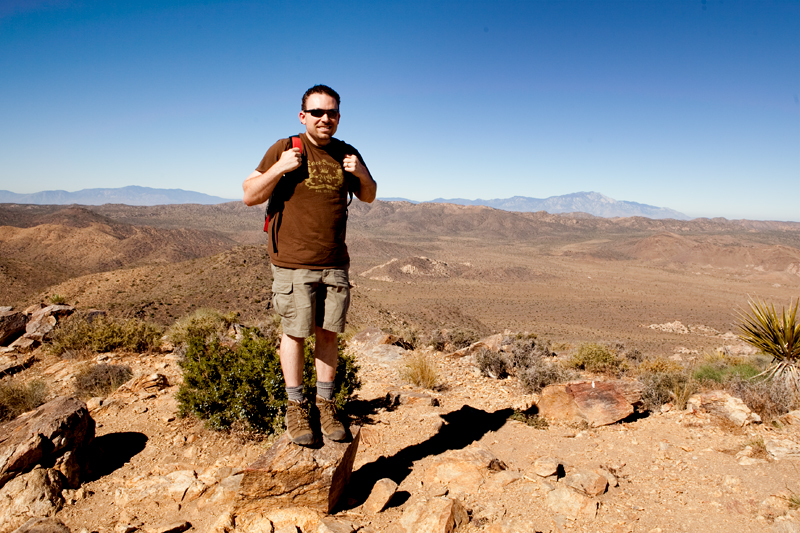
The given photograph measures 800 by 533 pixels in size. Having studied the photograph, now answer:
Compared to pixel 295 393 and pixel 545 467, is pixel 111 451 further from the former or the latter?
pixel 545 467

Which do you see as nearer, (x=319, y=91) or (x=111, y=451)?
(x=319, y=91)

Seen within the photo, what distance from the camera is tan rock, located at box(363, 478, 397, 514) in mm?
3031

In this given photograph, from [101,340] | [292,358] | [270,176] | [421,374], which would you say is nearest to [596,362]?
[421,374]

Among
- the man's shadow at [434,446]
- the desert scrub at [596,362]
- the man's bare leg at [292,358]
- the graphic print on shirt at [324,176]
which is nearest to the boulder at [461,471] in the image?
the man's shadow at [434,446]

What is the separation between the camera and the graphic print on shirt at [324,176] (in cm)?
274

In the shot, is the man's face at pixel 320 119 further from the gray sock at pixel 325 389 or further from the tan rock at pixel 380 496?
the tan rock at pixel 380 496

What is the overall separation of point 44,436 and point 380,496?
2596mm

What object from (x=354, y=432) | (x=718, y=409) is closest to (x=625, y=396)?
(x=718, y=409)

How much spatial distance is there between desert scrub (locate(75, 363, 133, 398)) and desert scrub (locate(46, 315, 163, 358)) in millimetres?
1283

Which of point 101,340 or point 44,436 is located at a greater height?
point 44,436

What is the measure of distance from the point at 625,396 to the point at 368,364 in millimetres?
4183

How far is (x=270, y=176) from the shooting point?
2.53m

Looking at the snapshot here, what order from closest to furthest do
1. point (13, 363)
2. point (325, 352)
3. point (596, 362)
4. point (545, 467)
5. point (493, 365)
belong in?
point (325, 352)
point (545, 467)
point (13, 363)
point (493, 365)
point (596, 362)

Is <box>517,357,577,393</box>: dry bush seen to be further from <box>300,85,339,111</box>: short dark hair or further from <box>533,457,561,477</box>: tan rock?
<box>300,85,339,111</box>: short dark hair
